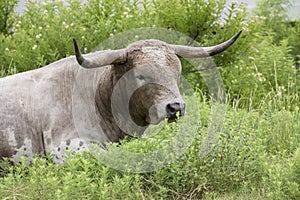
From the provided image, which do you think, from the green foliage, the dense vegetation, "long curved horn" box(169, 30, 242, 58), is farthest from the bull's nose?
→ the green foliage

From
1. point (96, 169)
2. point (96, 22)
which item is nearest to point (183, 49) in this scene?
point (96, 169)

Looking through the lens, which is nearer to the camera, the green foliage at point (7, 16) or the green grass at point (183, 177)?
the green grass at point (183, 177)

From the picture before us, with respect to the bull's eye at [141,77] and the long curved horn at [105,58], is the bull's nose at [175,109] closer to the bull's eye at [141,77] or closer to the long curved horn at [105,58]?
the bull's eye at [141,77]

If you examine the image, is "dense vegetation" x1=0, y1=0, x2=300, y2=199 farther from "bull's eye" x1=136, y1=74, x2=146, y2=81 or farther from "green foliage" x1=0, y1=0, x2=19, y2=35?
"bull's eye" x1=136, y1=74, x2=146, y2=81

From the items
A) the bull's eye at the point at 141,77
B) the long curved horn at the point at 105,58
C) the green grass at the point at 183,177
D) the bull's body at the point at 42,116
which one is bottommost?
the green grass at the point at 183,177

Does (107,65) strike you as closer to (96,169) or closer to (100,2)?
(96,169)

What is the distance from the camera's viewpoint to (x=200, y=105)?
24.1 ft

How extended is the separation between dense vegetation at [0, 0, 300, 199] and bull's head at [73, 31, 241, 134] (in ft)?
0.71

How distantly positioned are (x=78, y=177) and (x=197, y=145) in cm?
111

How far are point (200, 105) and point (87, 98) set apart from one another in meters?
1.72

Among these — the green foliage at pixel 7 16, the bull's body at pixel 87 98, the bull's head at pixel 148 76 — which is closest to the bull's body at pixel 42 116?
the bull's body at pixel 87 98

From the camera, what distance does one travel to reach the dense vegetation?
4.80 m

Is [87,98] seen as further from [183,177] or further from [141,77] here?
[183,177]

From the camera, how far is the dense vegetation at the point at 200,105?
480 cm
